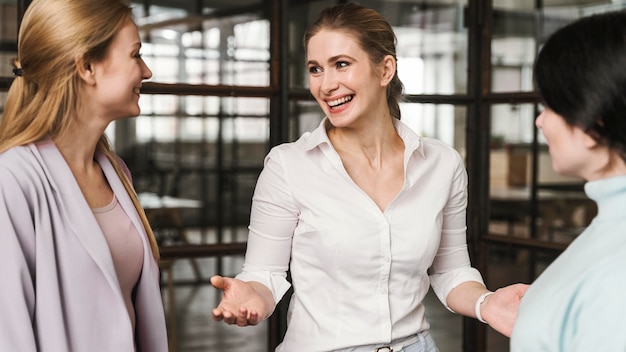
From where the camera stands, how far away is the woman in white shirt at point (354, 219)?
2.01 meters

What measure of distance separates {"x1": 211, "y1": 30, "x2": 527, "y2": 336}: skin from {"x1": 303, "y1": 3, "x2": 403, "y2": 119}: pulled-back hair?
0.02 metres

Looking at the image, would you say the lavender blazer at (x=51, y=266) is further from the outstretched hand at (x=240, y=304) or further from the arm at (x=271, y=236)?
the arm at (x=271, y=236)

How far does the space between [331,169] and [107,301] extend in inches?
26.3

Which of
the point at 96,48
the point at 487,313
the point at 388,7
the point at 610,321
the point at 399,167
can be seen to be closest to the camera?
the point at 610,321

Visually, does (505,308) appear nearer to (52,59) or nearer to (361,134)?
(361,134)

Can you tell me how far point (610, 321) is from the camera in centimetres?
114

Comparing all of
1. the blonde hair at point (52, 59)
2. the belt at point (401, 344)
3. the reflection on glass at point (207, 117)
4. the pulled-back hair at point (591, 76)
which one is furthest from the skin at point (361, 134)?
the pulled-back hair at point (591, 76)

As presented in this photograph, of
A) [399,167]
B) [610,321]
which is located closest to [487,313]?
[399,167]

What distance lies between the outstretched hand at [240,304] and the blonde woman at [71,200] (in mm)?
171

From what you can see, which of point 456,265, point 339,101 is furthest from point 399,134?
point 456,265

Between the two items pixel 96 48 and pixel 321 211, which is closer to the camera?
pixel 96 48

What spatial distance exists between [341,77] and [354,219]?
35 cm

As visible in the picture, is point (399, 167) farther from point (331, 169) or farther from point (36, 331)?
point (36, 331)

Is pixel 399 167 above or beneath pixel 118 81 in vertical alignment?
beneath
